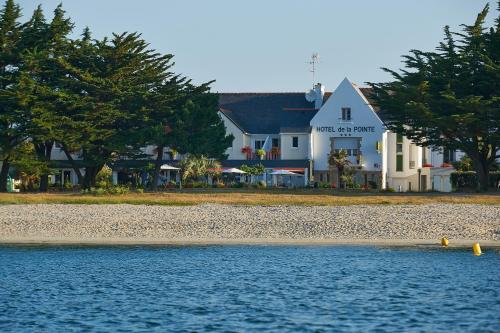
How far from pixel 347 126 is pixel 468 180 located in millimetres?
19108

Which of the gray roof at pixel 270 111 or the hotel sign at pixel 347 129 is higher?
the gray roof at pixel 270 111

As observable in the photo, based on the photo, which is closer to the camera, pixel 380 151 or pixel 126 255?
pixel 126 255

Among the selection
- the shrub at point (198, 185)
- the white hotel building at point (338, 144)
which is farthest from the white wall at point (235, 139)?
the shrub at point (198, 185)

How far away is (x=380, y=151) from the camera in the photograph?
9756cm

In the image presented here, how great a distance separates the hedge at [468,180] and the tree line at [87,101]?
20.7 metres

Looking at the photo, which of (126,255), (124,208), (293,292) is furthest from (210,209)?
(293,292)

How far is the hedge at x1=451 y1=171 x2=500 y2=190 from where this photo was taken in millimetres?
80062

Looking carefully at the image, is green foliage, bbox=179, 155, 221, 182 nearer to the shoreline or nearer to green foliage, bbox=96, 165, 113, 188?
green foliage, bbox=96, 165, 113, 188

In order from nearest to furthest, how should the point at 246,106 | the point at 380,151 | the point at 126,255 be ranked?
the point at 126,255, the point at 380,151, the point at 246,106

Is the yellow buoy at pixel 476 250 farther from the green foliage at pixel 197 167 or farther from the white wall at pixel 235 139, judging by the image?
the white wall at pixel 235 139

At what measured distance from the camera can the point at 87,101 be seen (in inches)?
3103

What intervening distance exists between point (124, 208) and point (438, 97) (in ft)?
92.1

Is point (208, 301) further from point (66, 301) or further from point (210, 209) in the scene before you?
point (210, 209)

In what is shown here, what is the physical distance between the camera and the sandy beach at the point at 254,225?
156 ft
